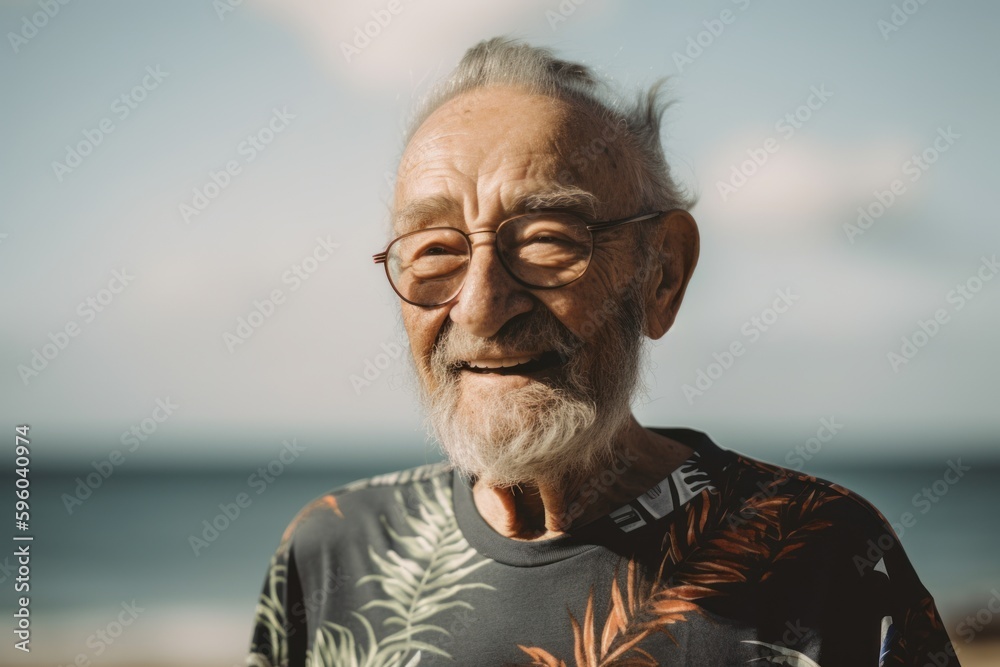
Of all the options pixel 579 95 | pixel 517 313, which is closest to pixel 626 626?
pixel 517 313

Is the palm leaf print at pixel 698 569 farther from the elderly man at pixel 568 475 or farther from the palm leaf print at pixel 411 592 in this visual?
the palm leaf print at pixel 411 592

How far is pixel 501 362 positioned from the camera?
199 cm

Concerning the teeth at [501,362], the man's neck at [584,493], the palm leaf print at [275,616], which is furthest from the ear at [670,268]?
the palm leaf print at [275,616]

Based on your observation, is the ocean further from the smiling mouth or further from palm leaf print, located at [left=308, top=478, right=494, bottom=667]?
the smiling mouth

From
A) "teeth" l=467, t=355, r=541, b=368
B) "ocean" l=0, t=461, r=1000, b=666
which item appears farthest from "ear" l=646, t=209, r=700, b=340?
"ocean" l=0, t=461, r=1000, b=666

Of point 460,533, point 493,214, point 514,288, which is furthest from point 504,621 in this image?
point 493,214

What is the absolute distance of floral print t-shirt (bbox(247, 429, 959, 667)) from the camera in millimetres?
1856

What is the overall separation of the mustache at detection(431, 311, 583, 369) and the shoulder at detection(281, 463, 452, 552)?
0.61 metres

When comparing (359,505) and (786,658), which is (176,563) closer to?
(359,505)

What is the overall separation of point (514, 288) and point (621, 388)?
1.39 ft

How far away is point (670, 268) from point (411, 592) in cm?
115

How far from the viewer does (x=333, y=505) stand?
8.21 ft

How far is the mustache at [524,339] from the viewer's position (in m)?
1.95

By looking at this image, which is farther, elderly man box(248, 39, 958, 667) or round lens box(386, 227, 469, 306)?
round lens box(386, 227, 469, 306)
